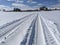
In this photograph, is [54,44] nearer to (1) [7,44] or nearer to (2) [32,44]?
(2) [32,44]

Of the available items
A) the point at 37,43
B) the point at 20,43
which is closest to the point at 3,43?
the point at 20,43

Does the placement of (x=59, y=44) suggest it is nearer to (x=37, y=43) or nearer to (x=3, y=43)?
(x=37, y=43)

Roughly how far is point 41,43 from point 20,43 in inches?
27.1

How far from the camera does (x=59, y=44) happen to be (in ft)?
13.4

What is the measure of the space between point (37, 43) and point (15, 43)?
2.35ft

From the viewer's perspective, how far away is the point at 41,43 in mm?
Answer: 4250

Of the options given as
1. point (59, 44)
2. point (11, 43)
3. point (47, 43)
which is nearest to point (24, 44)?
→ point (11, 43)

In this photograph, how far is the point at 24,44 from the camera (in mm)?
4004

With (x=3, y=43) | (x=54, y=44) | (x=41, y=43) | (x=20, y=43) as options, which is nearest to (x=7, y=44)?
(x=3, y=43)

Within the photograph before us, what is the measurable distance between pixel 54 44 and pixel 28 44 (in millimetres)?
836

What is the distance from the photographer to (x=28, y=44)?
4020 millimetres

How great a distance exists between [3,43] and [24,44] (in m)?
0.69

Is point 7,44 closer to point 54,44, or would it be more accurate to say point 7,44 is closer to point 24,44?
point 24,44

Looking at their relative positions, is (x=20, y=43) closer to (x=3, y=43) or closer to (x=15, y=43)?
(x=15, y=43)
